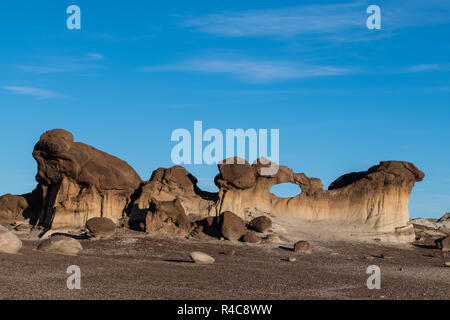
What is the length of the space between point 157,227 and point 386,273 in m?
14.8

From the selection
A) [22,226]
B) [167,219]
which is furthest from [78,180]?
[167,219]

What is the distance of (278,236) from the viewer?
111 ft

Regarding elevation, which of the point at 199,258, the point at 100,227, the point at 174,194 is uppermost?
the point at 174,194

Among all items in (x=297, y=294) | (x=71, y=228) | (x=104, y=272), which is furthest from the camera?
(x=71, y=228)

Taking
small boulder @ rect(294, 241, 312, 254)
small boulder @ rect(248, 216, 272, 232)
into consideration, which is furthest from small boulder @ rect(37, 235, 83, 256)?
small boulder @ rect(248, 216, 272, 232)

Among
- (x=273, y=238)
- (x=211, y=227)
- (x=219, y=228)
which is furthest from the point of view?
(x=211, y=227)

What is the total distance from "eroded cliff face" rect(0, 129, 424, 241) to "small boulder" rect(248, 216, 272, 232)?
229 centimetres

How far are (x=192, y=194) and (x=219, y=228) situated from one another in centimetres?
585

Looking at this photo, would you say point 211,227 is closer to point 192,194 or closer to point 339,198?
point 192,194

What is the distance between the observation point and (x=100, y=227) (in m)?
30.7

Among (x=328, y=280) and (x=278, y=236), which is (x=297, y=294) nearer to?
(x=328, y=280)

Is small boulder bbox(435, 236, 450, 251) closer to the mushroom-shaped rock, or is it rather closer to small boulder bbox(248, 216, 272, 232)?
small boulder bbox(248, 216, 272, 232)

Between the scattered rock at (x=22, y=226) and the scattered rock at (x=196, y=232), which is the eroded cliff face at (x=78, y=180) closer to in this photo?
the scattered rock at (x=22, y=226)
